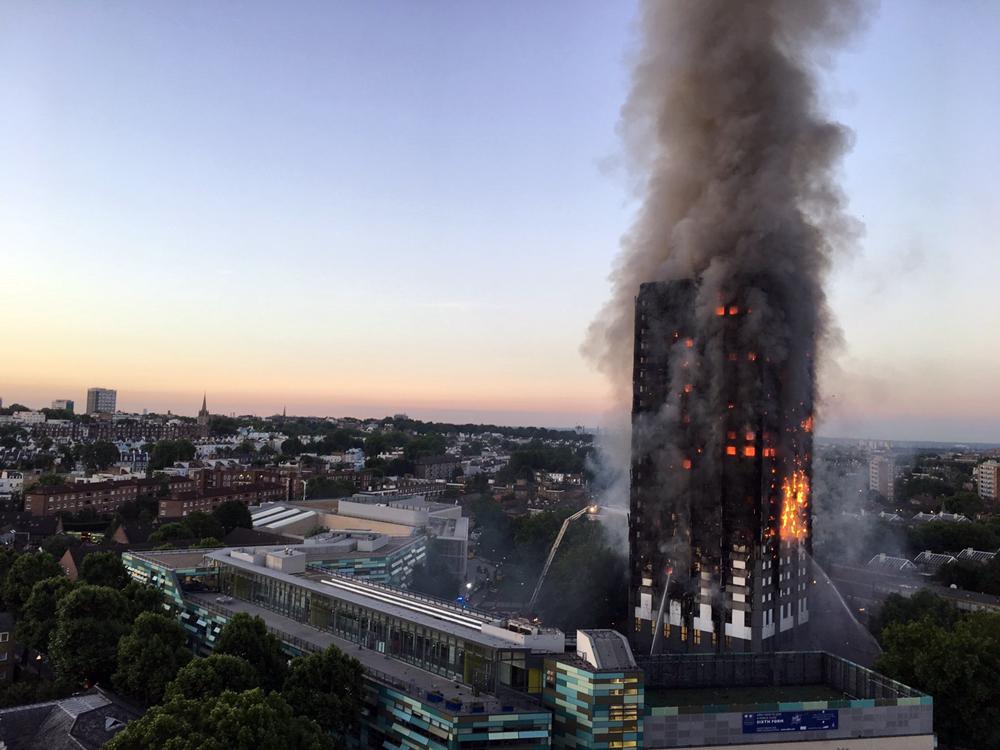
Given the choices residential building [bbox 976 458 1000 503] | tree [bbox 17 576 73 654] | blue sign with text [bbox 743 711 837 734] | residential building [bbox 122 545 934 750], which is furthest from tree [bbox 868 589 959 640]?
residential building [bbox 976 458 1000 503]

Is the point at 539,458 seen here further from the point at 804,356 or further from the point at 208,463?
the point at 804,356

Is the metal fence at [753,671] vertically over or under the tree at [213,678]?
under

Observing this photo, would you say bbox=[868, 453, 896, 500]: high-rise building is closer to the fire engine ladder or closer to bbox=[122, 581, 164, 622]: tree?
the fire engine ladder

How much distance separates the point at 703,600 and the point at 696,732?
18.1 meters

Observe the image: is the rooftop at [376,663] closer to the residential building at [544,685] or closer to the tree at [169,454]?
the residential building at [544,685]

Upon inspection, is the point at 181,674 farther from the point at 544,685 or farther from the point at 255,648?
the point at 544,685

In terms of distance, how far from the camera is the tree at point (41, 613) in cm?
4516

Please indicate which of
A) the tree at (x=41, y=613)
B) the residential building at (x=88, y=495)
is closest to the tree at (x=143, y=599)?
the tree at (x=41, y=613)

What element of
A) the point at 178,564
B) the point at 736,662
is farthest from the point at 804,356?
the point at 178,564

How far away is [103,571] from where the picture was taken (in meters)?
53.5

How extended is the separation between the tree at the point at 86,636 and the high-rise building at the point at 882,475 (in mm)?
149155

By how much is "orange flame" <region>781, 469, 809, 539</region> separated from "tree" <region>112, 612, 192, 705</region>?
36.3 meters

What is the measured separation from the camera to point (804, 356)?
178 ft

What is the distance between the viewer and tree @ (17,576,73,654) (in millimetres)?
45156
